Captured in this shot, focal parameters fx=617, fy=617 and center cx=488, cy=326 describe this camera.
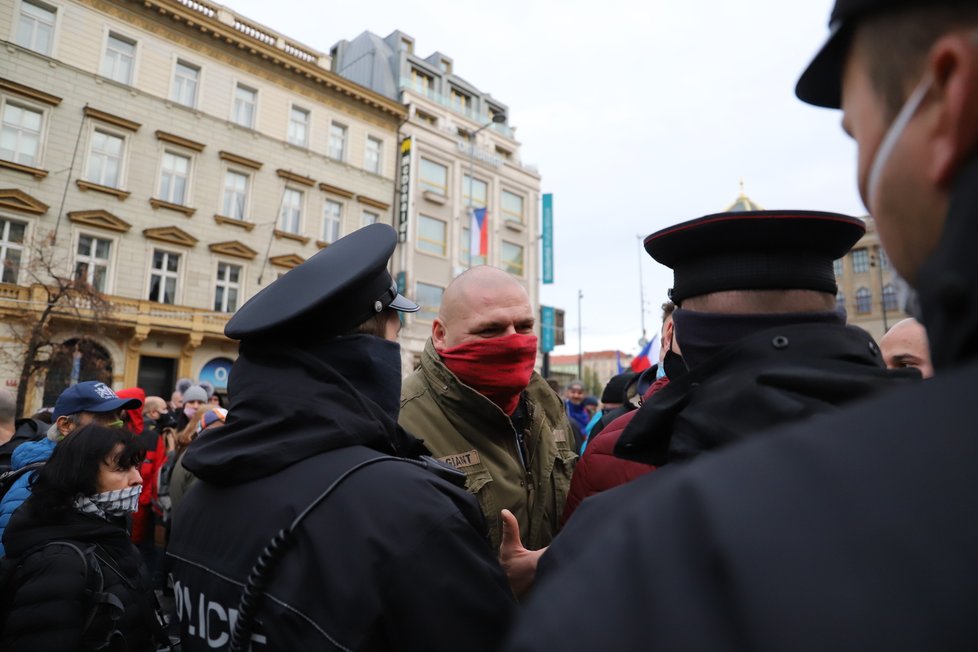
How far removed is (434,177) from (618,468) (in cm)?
2714

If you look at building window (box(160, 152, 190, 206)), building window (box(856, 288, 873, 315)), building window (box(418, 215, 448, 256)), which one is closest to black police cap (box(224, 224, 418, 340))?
building window (box(160, 152, 190, 206))

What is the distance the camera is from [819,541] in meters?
0.50

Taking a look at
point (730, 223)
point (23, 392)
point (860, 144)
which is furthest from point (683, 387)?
point (23, 392)

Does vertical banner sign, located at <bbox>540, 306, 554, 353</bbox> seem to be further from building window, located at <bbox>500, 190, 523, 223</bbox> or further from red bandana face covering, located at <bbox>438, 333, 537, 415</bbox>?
red bandana face covering, located at <bbox>438, 333, 537, 415</bbox>

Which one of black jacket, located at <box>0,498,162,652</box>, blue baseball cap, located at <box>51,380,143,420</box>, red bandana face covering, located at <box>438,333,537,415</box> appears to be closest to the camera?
black jacket, located at <box>0,498,162,652</box>

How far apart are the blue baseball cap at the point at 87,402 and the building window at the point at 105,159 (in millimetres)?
16163

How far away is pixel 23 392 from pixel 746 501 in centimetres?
1670

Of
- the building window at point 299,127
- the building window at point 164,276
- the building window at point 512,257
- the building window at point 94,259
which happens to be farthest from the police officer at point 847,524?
the building window at point 512,257

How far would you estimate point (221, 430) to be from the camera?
168 cm

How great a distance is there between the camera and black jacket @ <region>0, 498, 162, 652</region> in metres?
2.44

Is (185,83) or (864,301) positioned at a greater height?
(185,83)

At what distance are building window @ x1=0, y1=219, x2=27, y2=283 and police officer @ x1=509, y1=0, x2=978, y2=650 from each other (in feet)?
65.8

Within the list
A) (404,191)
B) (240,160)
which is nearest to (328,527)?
(240,160)

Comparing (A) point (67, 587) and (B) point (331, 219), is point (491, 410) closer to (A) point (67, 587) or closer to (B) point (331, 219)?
(A) point (67, 587)
